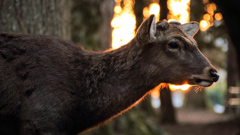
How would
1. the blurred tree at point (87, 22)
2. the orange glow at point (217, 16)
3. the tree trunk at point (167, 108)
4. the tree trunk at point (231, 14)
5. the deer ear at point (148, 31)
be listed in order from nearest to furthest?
1. the deer ear at point (148, 31)
2. the tree trunk at point (231, 14)
3. the blurred tree at point (87, 22)
4. the orange glow at point (217, 16)
5. the tree trunk at point (167, 108)

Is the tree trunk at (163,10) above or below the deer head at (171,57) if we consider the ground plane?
above

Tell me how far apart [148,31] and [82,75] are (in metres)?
1.13

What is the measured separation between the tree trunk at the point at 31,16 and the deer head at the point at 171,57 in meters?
2.26

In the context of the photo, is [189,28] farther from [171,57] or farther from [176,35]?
[171,57]

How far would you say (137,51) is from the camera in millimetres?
4609

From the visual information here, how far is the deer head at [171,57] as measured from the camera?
14.5ft

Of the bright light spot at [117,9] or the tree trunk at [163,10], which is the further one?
the bright light spot at [117,9]

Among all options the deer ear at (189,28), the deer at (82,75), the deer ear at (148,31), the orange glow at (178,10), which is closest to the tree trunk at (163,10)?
the orange glow at (178,10)

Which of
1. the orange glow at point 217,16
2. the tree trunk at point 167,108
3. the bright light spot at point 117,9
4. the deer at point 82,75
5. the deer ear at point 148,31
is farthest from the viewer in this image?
the bright light spot at point 117,9

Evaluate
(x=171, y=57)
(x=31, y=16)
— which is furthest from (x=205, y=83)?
(x=31, y=16)

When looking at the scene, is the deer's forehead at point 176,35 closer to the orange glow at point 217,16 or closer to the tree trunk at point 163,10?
the orange glow at point 217,16

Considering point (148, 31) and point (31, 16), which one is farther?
point (31, 16)

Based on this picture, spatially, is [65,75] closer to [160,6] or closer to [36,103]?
[36,103]

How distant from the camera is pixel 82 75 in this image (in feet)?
14.8
